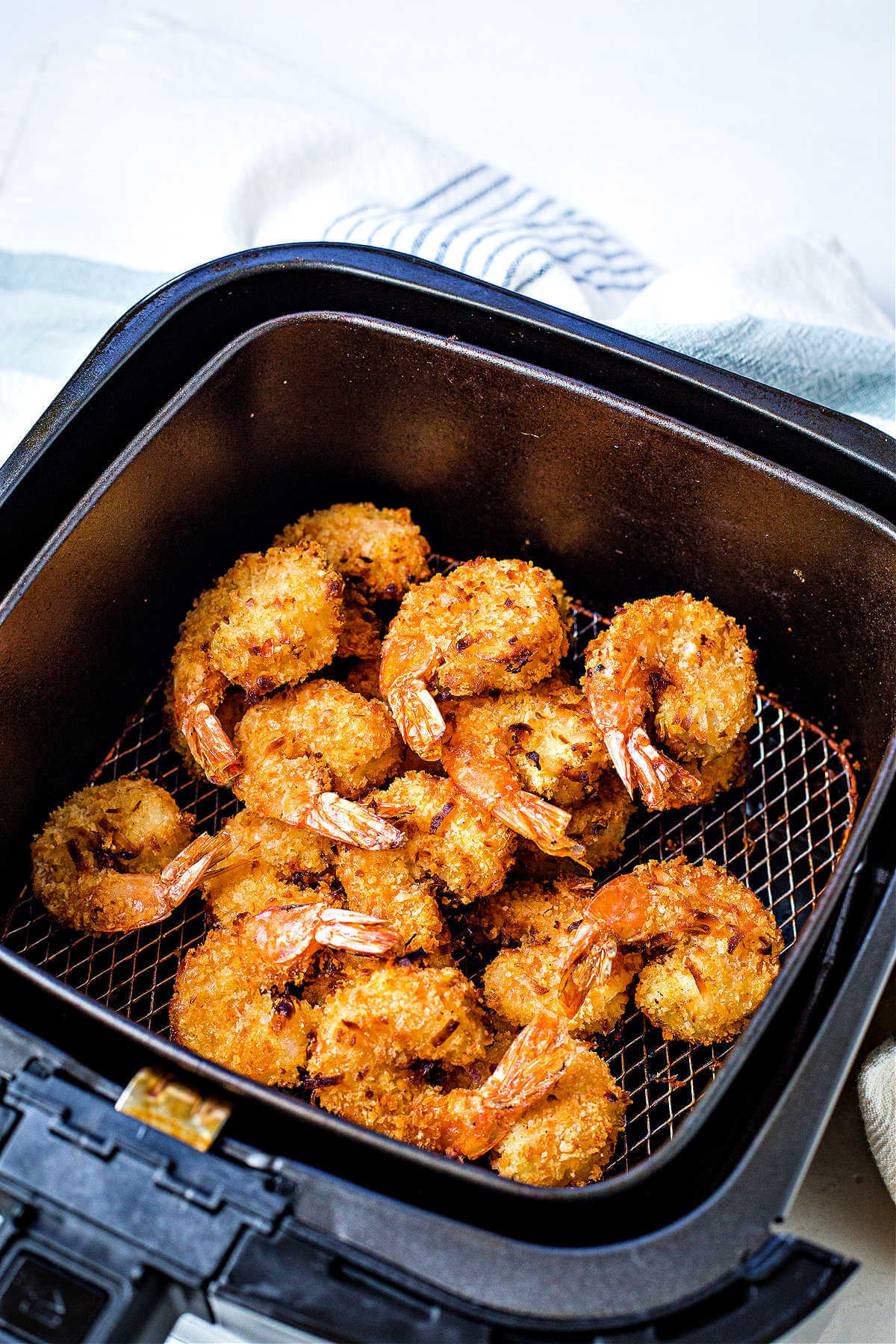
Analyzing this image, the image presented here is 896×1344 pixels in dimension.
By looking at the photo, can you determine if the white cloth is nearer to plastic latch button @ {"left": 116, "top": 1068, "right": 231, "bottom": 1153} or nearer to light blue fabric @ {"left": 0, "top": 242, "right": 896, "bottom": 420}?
plastic latch button @ {"left": 116, "top": 1068, "right": 231, "bottom": 1153}

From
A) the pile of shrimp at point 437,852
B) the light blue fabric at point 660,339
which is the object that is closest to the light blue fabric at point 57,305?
the light blue fabric at point 660,339

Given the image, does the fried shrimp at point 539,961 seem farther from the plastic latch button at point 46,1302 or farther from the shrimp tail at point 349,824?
the plastic latch button at point 46,1302

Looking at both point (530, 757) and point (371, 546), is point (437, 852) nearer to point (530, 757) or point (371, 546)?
point (530, 757)

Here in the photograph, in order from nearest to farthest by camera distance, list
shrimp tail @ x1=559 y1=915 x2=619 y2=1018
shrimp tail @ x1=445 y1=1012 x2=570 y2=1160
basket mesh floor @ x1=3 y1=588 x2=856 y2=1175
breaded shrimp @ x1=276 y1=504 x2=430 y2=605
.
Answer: shrimp tail @ x1=445 y1=1012 x2=570 y2=1160 < shrimp tail @ x1=559 y1=915 x2=619 y2=1018 < basket mesh floor @ x1=3 y1=588 x2=856 y2=1175 < breaded shrimp @ x1=276 y1=504 x2=430 y2=605

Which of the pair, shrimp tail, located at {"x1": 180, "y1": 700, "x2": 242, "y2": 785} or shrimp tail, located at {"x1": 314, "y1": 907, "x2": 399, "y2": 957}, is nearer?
shrimp tail, located at {"x1": 314, "y1": 907, "x2": 399, "y2": 957}

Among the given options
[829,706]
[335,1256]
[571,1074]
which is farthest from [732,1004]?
[335,1256]

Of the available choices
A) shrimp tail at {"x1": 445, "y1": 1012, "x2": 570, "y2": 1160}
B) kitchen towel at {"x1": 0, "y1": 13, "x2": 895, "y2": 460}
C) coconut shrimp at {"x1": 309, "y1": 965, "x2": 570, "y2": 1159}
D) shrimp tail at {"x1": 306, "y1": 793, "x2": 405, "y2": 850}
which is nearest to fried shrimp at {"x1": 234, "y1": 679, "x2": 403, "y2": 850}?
shrimp tail at {"x1": 306, "y1": 793, "x2": 405, "y2": 850}

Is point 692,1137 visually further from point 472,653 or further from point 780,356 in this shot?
point 780,356
